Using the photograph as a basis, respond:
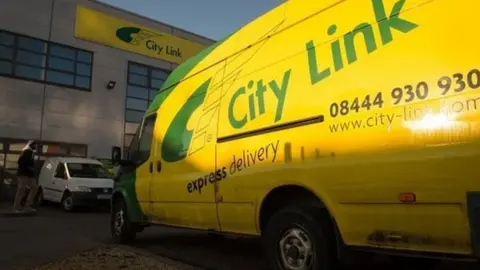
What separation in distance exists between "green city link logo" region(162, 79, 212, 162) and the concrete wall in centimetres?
1321

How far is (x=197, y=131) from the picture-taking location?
630 cm

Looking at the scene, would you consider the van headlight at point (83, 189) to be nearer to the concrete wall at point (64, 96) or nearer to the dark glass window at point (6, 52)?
the concrete wall at point (64, 96)

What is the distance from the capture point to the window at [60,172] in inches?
599

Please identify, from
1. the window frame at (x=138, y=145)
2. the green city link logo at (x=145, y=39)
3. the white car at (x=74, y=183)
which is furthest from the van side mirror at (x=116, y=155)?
the green city link logo at (x=145, y=39)

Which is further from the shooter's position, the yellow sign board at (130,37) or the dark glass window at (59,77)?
the yellow sign board at (130,37)

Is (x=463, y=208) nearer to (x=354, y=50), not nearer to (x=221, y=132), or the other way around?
(x=354, y=50)

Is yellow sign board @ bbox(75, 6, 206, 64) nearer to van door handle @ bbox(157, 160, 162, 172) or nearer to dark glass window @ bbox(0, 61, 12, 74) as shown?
dark glass window @ bbox(0, 61, 12, 74)

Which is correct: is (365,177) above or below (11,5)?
below

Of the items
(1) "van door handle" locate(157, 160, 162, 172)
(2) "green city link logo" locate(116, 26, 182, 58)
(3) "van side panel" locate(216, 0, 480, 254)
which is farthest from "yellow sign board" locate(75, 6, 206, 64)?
(3) "van side panel" locate(216, 0, 480, 254)

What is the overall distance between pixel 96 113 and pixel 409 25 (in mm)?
18293

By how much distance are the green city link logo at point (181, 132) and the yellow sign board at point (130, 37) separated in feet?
48.8

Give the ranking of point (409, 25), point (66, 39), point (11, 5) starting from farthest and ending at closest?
point (66, 39), point (11, 5), point (409, 25)

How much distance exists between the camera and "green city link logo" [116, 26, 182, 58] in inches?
858

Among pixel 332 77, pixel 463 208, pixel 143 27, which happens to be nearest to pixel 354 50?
pixel 332 77
